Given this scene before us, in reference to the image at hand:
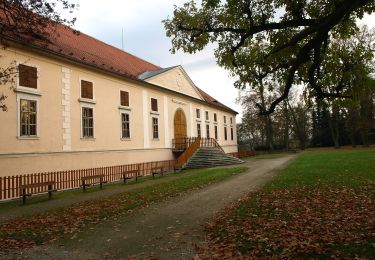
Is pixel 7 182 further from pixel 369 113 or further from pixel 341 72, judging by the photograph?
pixel 369 113

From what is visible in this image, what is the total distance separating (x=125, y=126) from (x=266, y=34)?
682 inches

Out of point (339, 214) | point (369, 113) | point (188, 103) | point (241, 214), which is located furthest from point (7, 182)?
point (369, 113)

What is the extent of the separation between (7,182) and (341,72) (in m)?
13.3

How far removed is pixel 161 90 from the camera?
Answer: 101 ft

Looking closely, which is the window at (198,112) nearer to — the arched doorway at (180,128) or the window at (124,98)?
the arched doorway at (180,128)

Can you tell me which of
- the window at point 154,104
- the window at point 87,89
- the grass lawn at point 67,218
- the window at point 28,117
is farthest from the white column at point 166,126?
the grass lawn at point 67,218

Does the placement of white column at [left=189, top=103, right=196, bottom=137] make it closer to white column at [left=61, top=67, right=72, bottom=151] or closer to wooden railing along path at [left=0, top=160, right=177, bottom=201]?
wooden railing along path at [left=0, top=160, right=177, bottom=201]

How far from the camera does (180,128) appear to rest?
111 feet

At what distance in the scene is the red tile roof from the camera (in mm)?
20953

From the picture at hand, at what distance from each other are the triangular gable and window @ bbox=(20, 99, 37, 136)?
11.3 m

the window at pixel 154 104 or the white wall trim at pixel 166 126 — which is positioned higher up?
the window at pixel 154 104

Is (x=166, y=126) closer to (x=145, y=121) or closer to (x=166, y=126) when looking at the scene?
(x=166, y=126)

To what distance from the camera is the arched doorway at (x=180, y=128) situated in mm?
32562

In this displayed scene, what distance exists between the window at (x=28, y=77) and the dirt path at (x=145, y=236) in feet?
34.7
